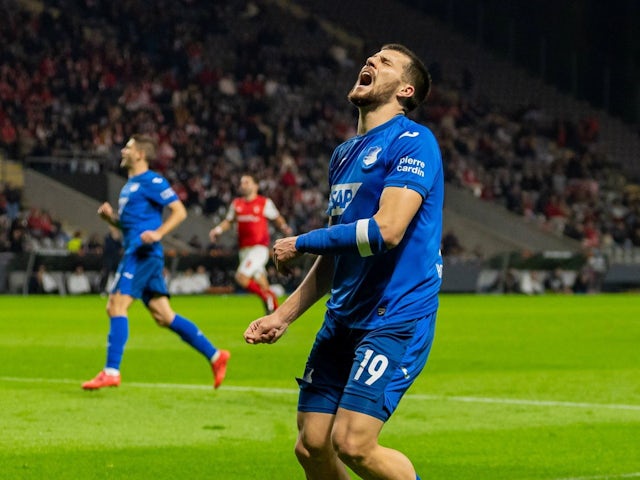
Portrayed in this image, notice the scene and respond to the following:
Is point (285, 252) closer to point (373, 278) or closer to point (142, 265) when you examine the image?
point (373, 278)

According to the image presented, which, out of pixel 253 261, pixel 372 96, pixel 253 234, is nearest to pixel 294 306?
pixel 372 96

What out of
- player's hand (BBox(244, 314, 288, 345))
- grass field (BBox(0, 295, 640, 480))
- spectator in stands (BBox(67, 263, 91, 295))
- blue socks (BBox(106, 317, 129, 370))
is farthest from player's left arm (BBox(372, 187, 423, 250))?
spectator in stands (BBox(67, 263, 91, 295))

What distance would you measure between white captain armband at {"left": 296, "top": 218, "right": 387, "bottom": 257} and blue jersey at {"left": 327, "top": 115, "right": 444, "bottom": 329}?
1.01 feet

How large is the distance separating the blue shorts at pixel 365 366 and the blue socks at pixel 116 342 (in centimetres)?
760

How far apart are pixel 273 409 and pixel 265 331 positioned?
609 centimetres

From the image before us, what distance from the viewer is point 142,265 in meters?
14.0

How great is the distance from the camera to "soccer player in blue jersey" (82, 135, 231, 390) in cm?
1359

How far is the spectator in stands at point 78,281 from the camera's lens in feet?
120

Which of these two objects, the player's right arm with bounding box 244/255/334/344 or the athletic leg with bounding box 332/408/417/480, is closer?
the athletic leg with bounding box 332/408/417/480

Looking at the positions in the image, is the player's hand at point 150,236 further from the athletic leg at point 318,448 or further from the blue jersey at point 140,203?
the athletic leg at point 318,448

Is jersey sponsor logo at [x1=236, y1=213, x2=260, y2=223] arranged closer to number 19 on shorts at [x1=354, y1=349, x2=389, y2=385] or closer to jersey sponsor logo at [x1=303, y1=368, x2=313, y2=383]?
jersey sponsor logo at [x1=303, y1=368, x2=313, y2=383]

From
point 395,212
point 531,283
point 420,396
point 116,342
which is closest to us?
point 395,212

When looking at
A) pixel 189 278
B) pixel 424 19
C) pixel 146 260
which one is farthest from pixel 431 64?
pixel 146 260

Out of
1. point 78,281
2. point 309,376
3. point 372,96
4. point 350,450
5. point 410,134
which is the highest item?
point 372,96
